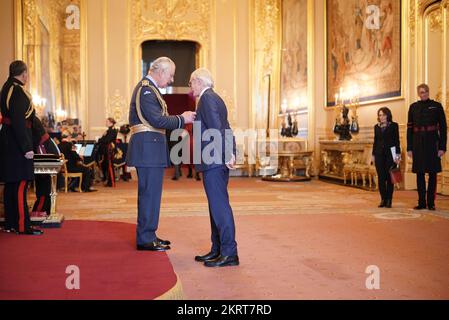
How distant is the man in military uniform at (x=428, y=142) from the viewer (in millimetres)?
7258

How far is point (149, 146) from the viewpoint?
461 centimetres

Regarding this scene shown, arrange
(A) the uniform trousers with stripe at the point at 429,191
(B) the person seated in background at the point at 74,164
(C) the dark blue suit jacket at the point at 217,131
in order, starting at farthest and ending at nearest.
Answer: (B) the person seated in background at the point at 74,164
(A) the uniform trousers with stripe at the point at 429,191
(C) the dark blue suit jacket at the point at 217,131

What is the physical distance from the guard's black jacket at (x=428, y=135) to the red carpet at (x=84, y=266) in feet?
13.5

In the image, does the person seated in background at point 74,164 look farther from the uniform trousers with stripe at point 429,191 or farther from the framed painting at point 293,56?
the framed painting at point 293,56

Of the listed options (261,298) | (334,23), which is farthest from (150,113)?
(334,23)

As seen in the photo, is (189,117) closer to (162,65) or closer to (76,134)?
(162,65)

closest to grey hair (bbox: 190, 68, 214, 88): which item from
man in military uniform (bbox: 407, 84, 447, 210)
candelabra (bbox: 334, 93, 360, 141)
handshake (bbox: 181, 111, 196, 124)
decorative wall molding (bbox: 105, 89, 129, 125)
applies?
handshake (bbox: 181, 111, 196, 124)

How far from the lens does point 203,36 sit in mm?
15086

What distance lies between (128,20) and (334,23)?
18.4 feet

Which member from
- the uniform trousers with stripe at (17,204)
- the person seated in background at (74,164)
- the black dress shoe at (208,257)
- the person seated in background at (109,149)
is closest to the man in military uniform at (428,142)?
the black dress shoe at (208,257)

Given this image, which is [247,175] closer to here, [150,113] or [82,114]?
[82,114]

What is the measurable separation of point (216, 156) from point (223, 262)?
0.80 metres

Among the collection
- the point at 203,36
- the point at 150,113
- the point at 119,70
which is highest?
the point at 203,36

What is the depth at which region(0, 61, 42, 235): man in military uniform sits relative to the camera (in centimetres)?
516
